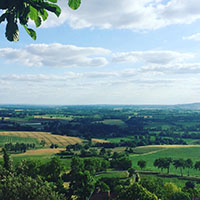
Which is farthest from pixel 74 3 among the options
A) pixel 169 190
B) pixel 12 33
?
pixel 169 190

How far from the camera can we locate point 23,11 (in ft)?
15.4

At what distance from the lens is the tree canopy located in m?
4.42

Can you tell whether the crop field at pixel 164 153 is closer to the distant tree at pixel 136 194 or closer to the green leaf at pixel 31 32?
the distant tree at pixel 136 194

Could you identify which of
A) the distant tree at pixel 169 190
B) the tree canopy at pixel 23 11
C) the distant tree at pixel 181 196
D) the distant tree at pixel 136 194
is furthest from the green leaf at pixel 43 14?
the distant tree at pixel 169 190

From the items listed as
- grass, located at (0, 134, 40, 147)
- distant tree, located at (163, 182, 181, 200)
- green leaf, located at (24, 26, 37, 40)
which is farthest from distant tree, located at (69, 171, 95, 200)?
grass, located at (0, 134, 40, 147)

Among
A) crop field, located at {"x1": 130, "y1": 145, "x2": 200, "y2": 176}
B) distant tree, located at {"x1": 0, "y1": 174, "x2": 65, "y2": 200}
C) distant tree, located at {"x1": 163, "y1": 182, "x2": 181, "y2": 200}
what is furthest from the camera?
crop field, located at {"x1": 130, "y1": 145, "x2": 200, "y2": 176}

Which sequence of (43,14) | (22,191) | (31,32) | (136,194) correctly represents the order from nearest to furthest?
1. (43,14)
2. (31,32)
3. (22,191)
4. (136,194)

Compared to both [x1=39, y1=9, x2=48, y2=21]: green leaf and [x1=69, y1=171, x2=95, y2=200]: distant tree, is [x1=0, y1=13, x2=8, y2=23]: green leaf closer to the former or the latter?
[x1=39, y1=9, x2=48, y2=21]: green leaf

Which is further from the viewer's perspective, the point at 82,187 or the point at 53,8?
the point at 82,187

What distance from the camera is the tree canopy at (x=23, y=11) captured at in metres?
4.42

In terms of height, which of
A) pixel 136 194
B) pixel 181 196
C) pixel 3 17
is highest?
pixel 3 17

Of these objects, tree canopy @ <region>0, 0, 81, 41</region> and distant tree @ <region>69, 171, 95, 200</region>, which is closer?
tree canopy @ <region>0, 0, 81, 41</region>

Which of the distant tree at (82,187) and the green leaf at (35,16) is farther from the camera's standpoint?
the distant tree at (82,187)

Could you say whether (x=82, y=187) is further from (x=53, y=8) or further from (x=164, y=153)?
(x=164, y=153)
